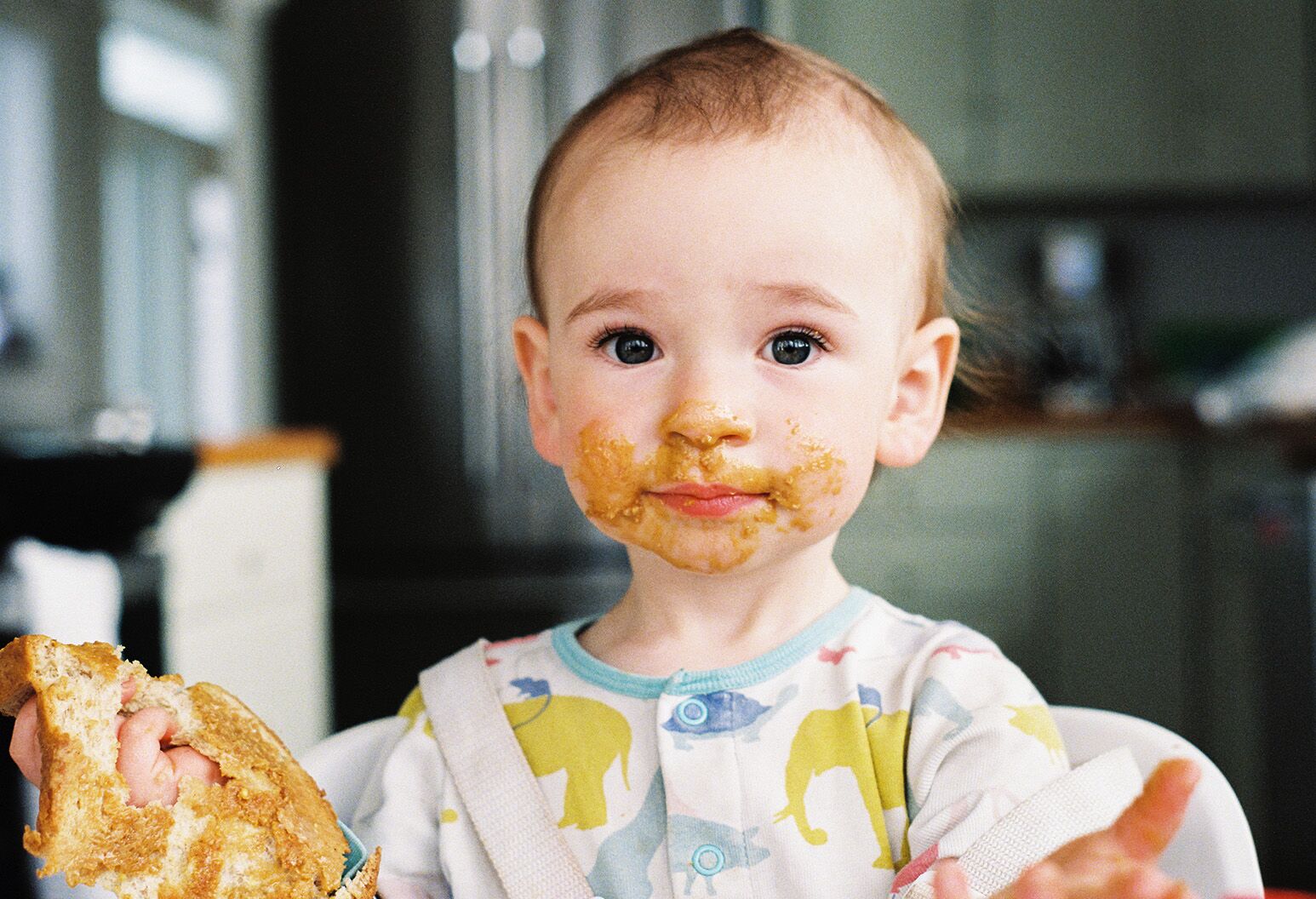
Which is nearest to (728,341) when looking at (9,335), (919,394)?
(919,394)

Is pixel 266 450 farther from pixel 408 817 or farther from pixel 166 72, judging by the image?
pixel 408 817

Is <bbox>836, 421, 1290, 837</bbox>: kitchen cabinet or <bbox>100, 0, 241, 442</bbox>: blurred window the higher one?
<bbox>100, 0, 241, 442</bbox>: blurred window

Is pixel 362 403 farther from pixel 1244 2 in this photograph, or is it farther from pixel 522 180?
pixel 1244 2

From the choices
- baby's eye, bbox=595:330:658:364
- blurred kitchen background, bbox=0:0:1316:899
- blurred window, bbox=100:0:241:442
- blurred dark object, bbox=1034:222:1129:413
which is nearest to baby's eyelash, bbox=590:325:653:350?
baby's eye, bbox=595:330:658:364

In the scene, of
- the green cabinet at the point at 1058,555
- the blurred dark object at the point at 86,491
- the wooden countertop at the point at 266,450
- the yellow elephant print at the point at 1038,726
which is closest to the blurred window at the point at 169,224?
the wooden countertop at the point at 266,450

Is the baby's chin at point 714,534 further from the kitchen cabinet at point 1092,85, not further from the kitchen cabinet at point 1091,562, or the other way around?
the kitchen cabinet at point 1092,85

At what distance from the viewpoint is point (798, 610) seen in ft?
2.69

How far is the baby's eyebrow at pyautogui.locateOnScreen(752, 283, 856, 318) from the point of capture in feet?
2.30

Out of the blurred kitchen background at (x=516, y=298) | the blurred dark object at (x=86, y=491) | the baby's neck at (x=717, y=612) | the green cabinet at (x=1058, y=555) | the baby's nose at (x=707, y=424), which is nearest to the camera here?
the baby's nose at (x=707, y=424)

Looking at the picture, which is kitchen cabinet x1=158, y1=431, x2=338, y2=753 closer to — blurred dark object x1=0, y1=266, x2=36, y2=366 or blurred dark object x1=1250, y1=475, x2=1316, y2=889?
blurred dark object x1=0, y1=266, x2=36, y2=366

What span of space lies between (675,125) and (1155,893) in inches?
18.4

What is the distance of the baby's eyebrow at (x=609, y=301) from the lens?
714 millimetres

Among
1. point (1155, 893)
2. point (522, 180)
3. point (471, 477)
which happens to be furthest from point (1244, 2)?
point (1155, 893)

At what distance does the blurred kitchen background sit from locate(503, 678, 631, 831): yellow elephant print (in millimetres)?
1902
